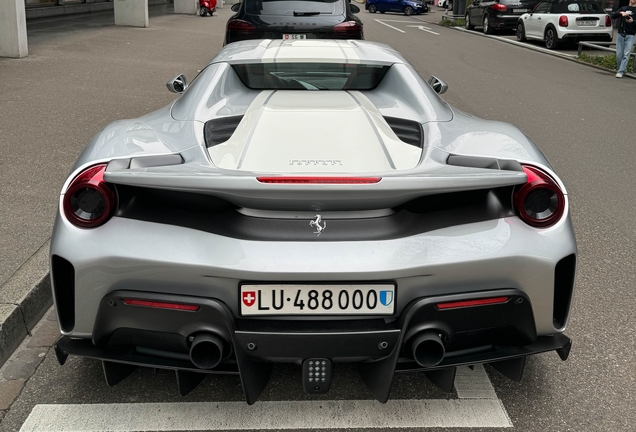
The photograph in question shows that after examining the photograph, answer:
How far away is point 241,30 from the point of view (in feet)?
33.3

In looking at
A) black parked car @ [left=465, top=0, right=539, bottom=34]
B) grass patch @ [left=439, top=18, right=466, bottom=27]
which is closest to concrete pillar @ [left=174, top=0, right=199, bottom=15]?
grass patch @ [left=439, top=18, right=466, bottom=27]

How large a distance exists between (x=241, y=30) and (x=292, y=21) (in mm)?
713

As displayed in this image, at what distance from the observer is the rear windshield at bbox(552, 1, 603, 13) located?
2073 cm

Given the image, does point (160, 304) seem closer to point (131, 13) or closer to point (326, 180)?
point (326, 180)

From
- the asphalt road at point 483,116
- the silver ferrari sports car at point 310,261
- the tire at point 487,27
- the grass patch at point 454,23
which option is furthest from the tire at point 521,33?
the silver ferrari sports car at point 310,261

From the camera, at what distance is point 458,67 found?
15.9 meters

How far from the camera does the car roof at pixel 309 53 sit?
13.5 feet

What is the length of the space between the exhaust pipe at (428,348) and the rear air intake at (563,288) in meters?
0.49

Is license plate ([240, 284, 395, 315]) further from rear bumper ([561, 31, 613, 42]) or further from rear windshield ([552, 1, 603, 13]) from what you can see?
rear windshield ([552, 1, 603, 13])

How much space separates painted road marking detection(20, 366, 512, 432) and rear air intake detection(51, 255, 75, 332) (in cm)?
41

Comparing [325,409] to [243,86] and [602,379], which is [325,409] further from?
[243,86]

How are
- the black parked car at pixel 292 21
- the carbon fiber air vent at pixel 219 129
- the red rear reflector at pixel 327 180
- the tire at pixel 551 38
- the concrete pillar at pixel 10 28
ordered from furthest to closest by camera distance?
the tire at pixel 551 38, the concrete pillar at pixel 10 28, the black parked car at pixel 292 21, the carbon fiber air vent at pixel 219 129, the red rear reflector at pixel 327 180

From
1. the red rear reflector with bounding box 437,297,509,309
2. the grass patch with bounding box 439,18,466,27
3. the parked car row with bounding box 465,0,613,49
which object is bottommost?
the grass patch with bounding box 439,18,466,27

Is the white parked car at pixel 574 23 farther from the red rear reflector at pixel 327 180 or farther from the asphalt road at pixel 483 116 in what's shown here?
the red rear reflector at pixel 327 180
